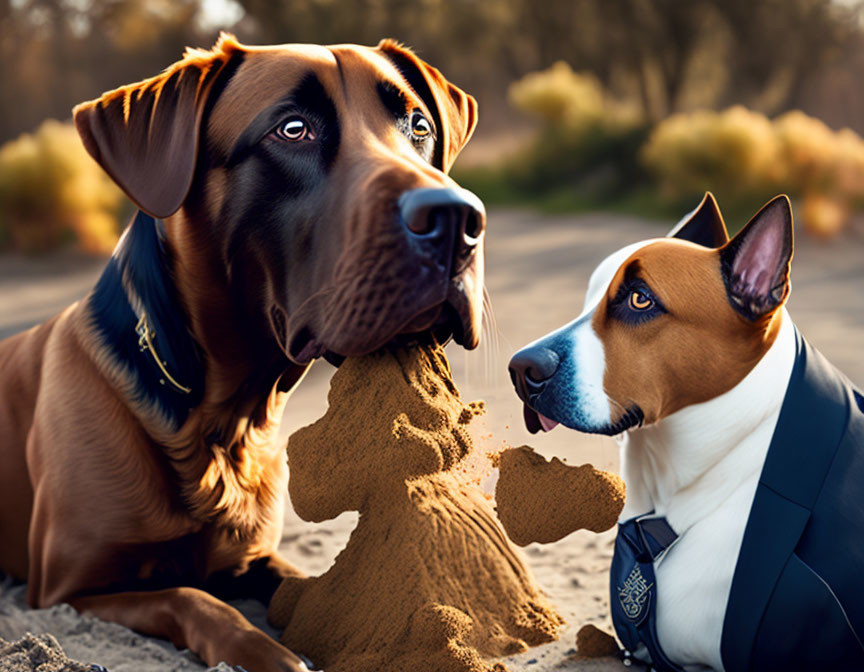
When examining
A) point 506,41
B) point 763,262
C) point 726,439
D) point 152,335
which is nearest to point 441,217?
point 763,262

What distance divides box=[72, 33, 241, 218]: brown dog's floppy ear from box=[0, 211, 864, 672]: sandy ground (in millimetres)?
1047

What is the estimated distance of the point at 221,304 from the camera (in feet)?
9.38

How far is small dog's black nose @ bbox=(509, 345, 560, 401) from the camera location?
2.52m

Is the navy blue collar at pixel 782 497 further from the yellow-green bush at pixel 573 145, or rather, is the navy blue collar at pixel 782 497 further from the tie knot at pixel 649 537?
the yellow-green bush at pixel 573 145

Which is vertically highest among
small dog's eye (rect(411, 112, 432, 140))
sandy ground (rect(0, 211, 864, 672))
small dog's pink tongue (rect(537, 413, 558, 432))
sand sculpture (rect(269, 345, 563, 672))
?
small dog's eye (rect(411, 112, 432, 140))

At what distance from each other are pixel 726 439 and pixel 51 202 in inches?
467

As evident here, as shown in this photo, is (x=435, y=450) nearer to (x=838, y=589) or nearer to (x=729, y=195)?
(x=838, y=589)

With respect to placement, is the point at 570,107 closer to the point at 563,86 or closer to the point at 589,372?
the point at 563,86

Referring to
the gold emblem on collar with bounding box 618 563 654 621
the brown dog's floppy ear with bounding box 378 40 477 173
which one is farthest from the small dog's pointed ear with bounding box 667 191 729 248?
the gold emblem on collar with bounding box 618 563 654 621

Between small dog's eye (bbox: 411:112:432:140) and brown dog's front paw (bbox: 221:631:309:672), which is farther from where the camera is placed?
small dog's eye (bbox: 411:112:432:140)

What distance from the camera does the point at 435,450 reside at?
2672 mm

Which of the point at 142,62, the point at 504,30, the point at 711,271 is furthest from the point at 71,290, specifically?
the point at 504,30

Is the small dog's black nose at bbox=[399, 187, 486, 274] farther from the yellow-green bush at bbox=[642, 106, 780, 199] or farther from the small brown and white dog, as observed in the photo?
the yellow-green bush at bbox=[642, 106, 780, 199]

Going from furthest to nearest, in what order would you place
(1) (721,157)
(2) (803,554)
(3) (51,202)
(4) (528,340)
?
(3) (51,202), (1) (721,157), (4) (528,340), (2) (803,554)
